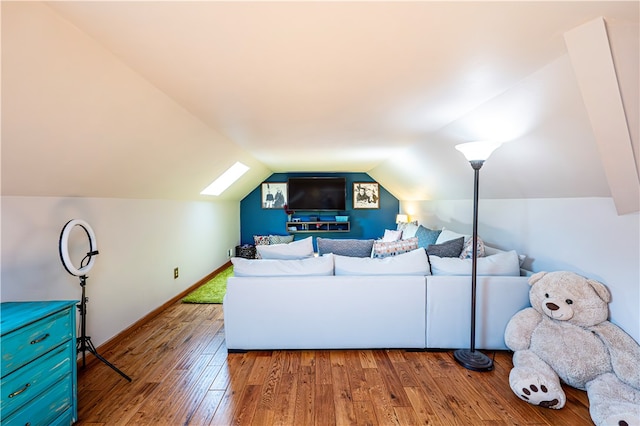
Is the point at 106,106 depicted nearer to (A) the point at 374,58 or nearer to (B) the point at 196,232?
(A) the point at 374,58

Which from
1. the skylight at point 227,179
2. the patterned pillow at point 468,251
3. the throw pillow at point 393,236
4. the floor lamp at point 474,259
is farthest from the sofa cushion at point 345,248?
the skylight at point 227,179

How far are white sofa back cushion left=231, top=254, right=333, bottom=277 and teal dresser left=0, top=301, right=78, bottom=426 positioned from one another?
1195mm

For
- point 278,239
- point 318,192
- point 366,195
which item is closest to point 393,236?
point 366,195

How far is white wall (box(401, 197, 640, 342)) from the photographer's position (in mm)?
2104

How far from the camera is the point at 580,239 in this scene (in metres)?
2.49

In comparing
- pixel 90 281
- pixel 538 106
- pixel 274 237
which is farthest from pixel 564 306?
pixel 274 237

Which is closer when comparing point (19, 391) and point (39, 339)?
point (19, 391)

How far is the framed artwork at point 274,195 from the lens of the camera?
7262 mm

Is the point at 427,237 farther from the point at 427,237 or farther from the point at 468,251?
the point at 468,251

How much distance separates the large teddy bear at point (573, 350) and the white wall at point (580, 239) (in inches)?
4.5

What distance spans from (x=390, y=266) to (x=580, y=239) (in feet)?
4.74

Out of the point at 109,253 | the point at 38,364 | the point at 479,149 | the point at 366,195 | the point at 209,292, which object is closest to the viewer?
the point at 38,364

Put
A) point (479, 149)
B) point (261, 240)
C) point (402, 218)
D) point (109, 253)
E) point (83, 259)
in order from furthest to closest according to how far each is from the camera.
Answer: point (261, 240), point (402, 218), point (109, 253), point (479, 149), point (83, 259)

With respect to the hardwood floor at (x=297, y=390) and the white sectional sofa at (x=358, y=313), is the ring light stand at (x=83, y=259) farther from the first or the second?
the white sectional sofa at (x=358, y=313)
